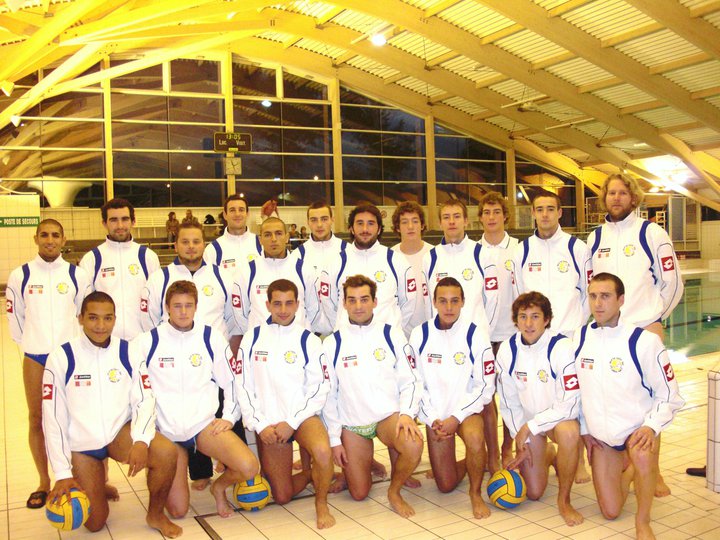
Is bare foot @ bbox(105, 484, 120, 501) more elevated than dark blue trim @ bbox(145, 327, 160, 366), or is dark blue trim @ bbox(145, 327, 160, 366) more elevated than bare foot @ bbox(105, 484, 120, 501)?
dark blue trim @ bbox(145, 327, 160, 366)

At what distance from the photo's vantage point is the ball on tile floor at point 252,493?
4320mm

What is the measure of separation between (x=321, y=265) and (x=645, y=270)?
255 cm

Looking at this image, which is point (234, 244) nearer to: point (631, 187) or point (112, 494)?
point (112, 494)

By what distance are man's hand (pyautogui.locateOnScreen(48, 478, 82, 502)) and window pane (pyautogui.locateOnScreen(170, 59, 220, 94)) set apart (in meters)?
22.7

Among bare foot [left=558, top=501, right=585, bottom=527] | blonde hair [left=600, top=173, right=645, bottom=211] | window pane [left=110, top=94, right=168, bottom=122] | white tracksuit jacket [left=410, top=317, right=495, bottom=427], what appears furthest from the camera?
window pane [left=110, top=94, right=168, bottom=122]

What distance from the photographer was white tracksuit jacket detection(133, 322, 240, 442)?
14.2ft

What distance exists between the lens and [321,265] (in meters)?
5.58

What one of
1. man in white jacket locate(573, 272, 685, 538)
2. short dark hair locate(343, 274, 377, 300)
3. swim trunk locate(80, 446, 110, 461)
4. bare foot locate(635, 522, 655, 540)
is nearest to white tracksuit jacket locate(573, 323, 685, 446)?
man in white jacket locate(573, 272, 685, 538)

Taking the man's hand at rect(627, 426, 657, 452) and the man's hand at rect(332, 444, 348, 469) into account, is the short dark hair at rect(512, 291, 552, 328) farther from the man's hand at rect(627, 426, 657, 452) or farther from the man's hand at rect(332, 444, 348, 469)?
the man's hand at rect(332, 444, 348, 469)

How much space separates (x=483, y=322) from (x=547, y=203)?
3.40 ft

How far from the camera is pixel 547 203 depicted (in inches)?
195

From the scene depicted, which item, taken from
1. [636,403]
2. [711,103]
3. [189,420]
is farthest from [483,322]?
[711,103]

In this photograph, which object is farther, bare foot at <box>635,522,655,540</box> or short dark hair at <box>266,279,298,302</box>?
short dark hair at <box>266,279,298,302</box>

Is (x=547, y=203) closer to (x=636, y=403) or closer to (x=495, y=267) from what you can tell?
(x=495, y=267)
